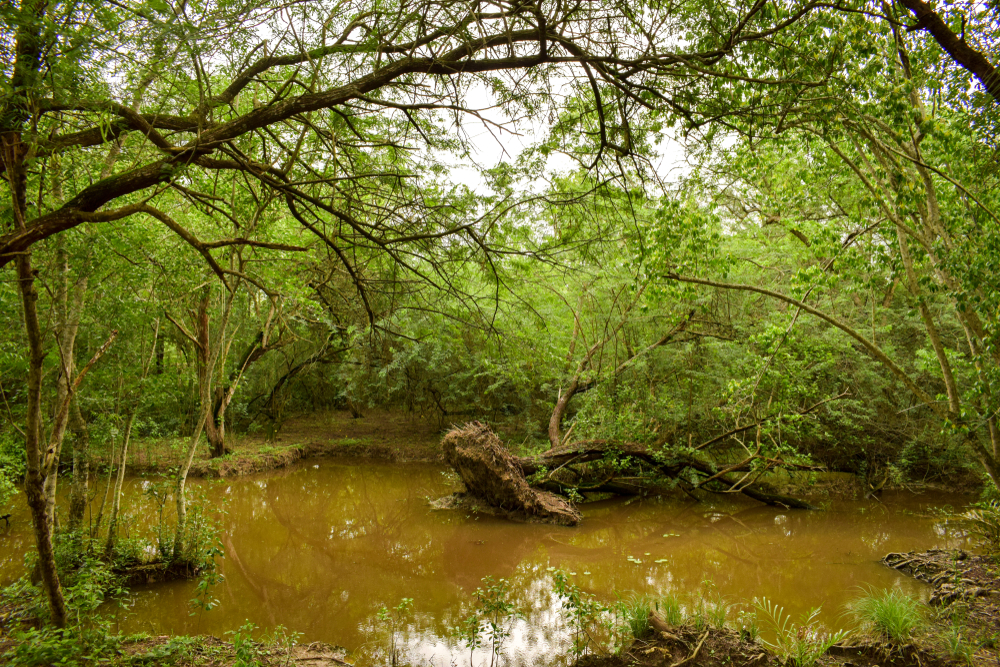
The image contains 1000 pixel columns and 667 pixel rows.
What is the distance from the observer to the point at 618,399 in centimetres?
1124

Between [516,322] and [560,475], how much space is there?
6535mm

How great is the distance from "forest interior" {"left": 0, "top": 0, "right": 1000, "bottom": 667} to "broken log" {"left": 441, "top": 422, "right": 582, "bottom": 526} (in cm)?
7

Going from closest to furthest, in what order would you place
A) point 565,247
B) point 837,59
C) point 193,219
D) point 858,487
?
point 565,247 → point 837,59 → point 193,219 → point 858,487

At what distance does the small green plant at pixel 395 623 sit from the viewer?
452 cm

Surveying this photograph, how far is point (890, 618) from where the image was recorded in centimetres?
439

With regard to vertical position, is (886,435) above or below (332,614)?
above

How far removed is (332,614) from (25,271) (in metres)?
4.14

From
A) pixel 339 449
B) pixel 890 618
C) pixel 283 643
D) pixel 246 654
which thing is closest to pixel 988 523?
pixel 890 618

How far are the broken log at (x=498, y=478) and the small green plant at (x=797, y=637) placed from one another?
3632mm

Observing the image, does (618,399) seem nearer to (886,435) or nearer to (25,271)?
(886,435)

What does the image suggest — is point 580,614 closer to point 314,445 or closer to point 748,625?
point 748,625

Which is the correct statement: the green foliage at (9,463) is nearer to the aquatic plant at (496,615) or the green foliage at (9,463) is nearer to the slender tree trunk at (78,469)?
the slender tree trunk at (78,469)

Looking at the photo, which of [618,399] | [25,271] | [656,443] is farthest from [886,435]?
[25,271]

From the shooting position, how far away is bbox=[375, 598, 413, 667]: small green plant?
4520 mm
